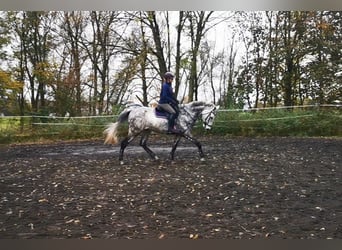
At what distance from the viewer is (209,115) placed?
10.5 feet

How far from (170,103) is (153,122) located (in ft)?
0.60

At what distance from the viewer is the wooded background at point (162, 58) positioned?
3.21 m

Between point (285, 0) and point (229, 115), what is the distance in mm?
934

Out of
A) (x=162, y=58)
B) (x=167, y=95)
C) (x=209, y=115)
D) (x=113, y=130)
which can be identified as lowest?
(x=113, y=130)

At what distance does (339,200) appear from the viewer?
9.98 feet

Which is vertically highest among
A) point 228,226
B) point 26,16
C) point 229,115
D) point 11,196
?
point 26,16

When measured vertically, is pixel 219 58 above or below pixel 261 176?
above

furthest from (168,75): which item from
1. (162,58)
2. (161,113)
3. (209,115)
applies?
(209,115)

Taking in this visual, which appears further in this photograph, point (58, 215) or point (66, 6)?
point (66, 6)

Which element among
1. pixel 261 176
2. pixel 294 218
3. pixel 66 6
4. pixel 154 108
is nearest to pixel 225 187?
pixel 261 176

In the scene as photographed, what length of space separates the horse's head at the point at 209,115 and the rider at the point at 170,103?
0.65 feet

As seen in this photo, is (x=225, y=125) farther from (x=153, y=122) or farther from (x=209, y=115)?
(x=153, y=122)

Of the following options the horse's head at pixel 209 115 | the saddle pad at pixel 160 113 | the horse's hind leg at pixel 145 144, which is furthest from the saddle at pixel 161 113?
the horse's head at pixel 209 115

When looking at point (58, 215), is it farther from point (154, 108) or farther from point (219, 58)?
point (219, 58)
